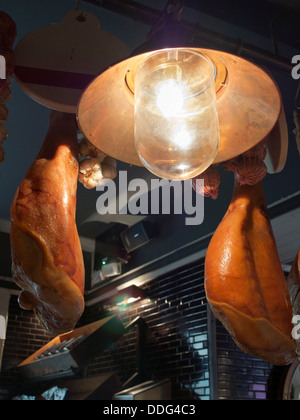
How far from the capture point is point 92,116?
1.15m

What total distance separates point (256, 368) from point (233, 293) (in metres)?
3.48

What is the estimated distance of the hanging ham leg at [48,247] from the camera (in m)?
1.20

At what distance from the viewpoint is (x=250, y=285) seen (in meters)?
1.50

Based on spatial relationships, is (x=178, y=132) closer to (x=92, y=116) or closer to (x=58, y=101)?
(x=92, y=116)

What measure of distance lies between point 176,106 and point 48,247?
55 cm

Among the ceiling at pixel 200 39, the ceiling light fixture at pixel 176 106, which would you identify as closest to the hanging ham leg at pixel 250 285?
the ceiling light fixture at pixel 176 106

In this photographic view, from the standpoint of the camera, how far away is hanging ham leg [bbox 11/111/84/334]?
1203mm

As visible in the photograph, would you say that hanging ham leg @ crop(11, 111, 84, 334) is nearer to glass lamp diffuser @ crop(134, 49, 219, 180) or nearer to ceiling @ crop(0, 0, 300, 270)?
glass lamp diffuser @ crop(134, 49, 219, 180)

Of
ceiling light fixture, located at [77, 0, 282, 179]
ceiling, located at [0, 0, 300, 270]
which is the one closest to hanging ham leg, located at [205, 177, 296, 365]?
ceiling light fixture, located at [77, 0, 282, 179]

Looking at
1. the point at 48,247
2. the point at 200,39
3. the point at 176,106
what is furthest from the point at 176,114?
the point at 48,247

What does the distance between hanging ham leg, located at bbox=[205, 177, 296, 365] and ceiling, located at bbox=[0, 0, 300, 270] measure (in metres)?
0.63

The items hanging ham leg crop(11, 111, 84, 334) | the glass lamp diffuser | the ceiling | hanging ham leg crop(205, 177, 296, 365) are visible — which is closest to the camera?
the glass lamp diffuser

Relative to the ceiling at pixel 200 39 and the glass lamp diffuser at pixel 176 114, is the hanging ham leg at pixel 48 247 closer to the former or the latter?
the glass lamp diffuser at pixel 176 114

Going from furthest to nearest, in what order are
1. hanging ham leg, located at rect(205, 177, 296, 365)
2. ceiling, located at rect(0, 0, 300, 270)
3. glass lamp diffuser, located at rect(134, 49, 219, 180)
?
ceiling, located at rect(0, 0, 300, 270) < hanging ham leg, located at rect(205, 177, 296, 365) < glass lamp diffuser, located at rect(134, 49, 219, 180)
